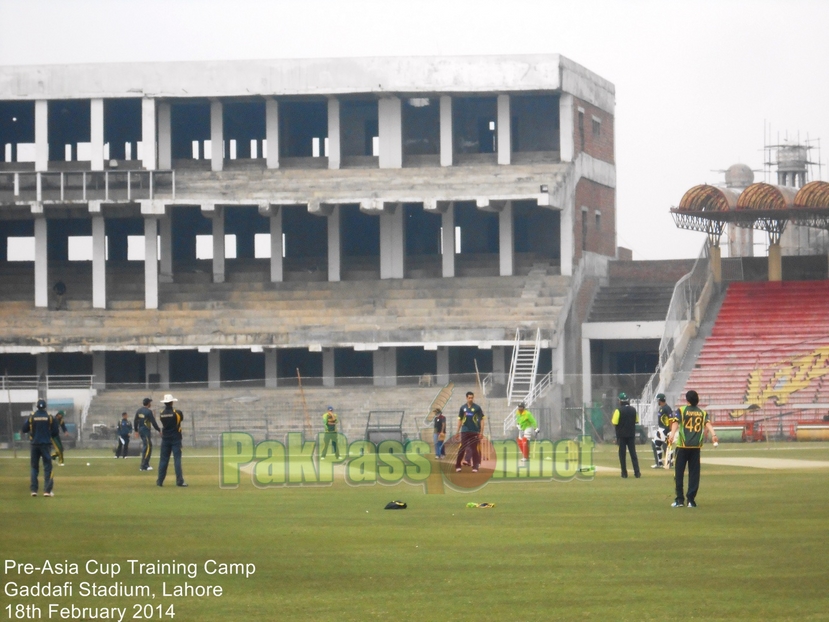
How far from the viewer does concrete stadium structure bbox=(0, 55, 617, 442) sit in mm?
57406

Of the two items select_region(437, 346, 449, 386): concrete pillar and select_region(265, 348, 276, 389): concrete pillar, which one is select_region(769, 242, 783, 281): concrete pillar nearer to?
select_region(437, 346, 449, 386): concrete pillar

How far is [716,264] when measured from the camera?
6162 cm

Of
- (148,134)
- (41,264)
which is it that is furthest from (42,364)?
(148,134)

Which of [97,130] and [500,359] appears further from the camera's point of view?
[97,130]

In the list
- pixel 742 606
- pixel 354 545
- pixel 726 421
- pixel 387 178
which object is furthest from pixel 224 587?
pixel 387 178

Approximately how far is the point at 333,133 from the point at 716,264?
710 inches

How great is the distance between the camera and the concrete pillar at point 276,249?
61469mm

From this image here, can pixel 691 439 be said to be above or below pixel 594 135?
below

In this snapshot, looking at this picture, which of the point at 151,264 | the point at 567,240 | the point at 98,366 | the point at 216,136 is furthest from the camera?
the point at 216,136

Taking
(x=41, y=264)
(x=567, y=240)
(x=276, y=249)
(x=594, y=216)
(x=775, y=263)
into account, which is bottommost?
(x=775, y=263)

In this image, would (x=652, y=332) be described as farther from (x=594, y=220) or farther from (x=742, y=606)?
(x=742, y=606)

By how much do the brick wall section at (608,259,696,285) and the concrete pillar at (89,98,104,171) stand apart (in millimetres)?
24583

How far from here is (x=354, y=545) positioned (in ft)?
53.7

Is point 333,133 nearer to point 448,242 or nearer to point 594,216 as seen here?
point 448,242
